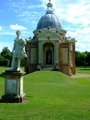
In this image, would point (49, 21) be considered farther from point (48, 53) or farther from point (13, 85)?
point (13, 85)

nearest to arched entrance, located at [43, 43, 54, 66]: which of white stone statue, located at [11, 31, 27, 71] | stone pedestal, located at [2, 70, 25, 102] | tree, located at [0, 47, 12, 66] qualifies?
tree, located at [0, 47, 12, 66]

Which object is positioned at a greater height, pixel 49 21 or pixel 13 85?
pixel 49 21

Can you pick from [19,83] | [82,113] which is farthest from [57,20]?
[82,113]

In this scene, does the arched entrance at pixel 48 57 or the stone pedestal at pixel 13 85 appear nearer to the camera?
the stone pedestal at pixel 13 85

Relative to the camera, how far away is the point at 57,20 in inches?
3054

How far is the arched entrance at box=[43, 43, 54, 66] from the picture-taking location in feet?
239

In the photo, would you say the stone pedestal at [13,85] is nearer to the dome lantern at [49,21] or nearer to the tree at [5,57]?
the dome lantern at [49,21]

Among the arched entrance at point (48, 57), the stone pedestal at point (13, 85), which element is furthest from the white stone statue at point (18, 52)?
the arched entrance at point (48, 57)

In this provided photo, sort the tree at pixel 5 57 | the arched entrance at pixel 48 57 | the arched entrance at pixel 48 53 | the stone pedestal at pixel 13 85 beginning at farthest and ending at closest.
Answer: the tree at pixel 5 57
the arched entrance at pixel 48 57
the arched entrance at pixel 48 53
the stone pedestal at pixel 13 85

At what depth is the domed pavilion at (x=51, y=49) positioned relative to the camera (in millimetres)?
69688

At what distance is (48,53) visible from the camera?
74062 mm

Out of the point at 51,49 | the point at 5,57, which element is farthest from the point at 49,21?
the point at 5,57

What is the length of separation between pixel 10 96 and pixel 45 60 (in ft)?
170

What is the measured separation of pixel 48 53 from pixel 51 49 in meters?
A: 1.27
